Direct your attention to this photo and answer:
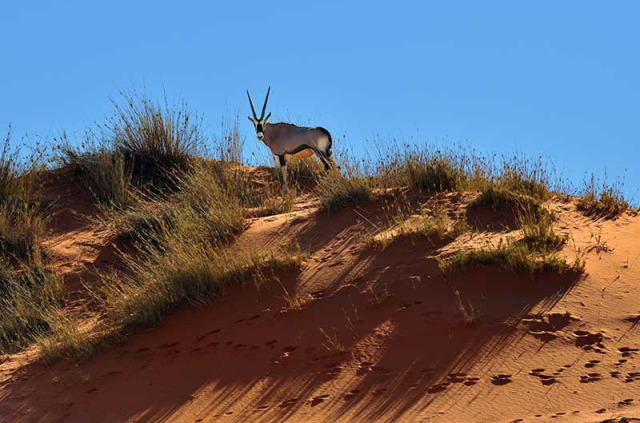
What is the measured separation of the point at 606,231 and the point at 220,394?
4718mm

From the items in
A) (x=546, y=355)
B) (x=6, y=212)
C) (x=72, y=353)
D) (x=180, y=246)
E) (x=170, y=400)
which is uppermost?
(x=6, y=212)

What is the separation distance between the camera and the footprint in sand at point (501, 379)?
20.8 feet

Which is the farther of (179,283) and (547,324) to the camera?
(179,283)

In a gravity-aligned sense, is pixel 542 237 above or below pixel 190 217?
below

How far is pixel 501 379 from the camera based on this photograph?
639 cm

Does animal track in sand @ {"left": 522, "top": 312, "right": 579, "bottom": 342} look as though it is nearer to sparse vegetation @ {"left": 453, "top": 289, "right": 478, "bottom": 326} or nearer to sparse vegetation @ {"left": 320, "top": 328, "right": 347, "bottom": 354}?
sparse vegetation @ {"left": 453, "top": 289, "right": 478, "bottom": 326}

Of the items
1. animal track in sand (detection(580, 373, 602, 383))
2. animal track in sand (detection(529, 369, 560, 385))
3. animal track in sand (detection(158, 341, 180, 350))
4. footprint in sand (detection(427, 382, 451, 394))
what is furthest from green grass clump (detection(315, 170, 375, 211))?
animal track in sand (detection(580, 373, 602, 383))

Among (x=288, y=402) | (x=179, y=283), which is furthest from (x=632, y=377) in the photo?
(x=179, y=283)

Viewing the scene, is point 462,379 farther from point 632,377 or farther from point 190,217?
point 190,217

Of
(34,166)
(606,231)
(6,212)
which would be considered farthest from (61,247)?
(606,231)

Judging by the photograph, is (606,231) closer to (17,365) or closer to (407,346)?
(407,346)

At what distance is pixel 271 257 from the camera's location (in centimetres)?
888

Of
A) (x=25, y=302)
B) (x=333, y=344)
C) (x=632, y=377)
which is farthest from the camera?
(x=25, y=302)

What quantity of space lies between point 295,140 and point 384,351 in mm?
6191
